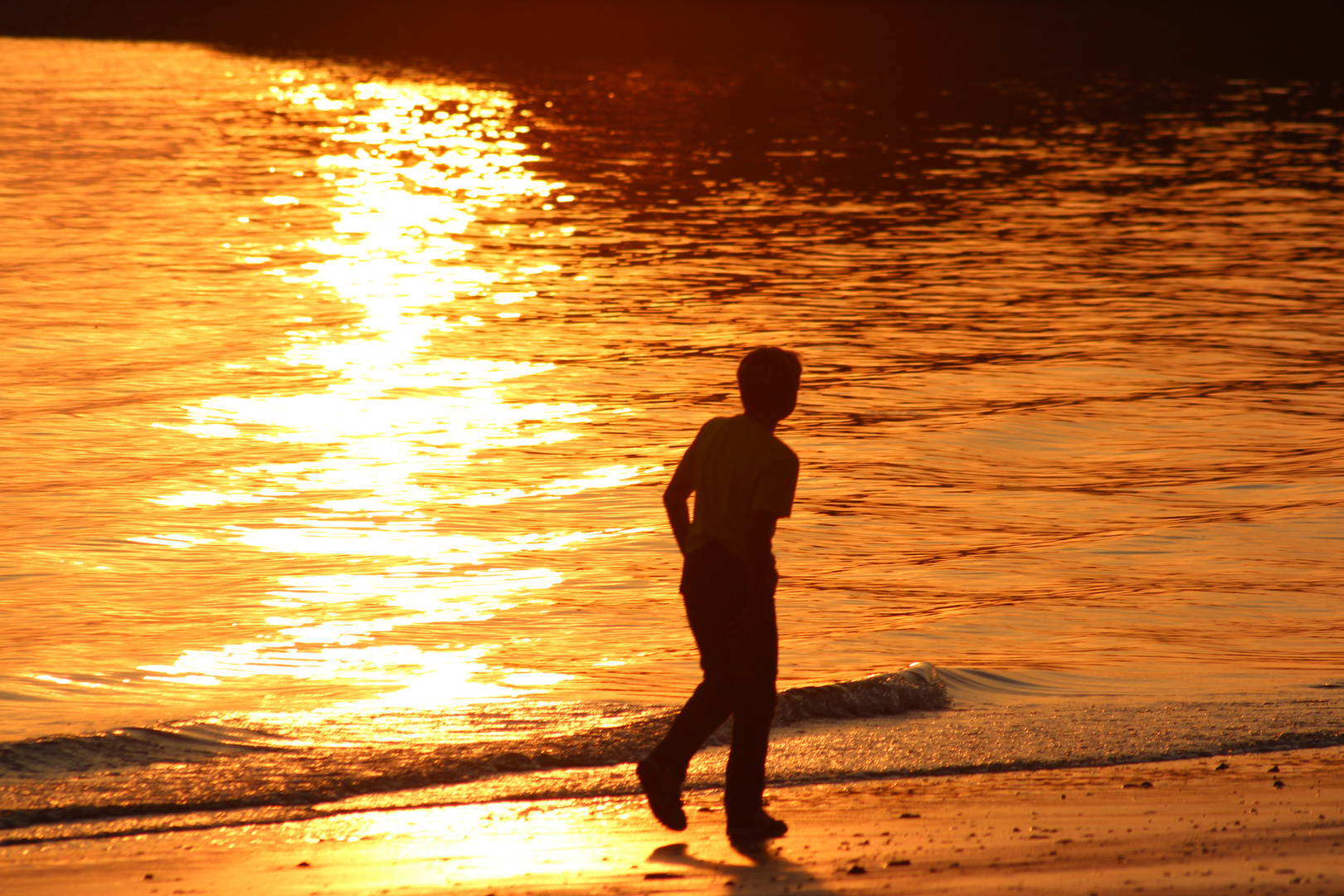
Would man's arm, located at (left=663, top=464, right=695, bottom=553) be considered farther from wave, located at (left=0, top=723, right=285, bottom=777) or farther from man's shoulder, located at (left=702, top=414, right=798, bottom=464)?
wave, located at (left=0, top=723, right=285, bottom=777)

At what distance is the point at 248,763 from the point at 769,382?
2.48 m

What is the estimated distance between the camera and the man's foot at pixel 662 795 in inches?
200

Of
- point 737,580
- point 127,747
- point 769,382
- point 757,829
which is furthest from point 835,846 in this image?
point 127,747

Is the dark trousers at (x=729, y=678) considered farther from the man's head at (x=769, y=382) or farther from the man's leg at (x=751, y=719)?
the man's head at (x=769, y=382)

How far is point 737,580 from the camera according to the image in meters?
4.96

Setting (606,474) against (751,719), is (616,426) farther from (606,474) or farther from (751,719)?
(751,719)

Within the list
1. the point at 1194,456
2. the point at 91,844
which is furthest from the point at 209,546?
the point at 1194,456

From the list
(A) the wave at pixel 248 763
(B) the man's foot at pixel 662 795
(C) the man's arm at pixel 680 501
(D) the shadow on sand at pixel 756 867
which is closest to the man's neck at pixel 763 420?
(C) the man's arm at pixel 680 501

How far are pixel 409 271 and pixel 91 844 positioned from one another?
50.5 ft

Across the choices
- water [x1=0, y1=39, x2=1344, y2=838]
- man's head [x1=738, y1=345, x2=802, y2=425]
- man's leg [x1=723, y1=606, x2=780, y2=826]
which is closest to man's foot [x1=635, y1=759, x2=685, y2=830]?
A: man's leg [x1=723, y1=606, x2=780, y2=826]

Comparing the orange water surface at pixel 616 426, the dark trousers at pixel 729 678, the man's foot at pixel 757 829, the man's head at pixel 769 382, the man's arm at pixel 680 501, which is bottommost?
the orange water surface at pixel 616 426

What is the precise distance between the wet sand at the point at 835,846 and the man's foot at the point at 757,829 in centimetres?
4

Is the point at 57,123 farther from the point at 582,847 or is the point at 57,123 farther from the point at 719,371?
the point at 582,847

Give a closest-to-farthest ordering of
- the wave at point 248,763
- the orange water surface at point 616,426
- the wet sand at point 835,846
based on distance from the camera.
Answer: the wet sand at point 835,846 → the wave at point 248,763 → the orange water surface at point 616,426
